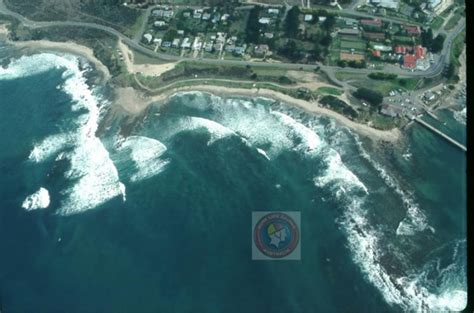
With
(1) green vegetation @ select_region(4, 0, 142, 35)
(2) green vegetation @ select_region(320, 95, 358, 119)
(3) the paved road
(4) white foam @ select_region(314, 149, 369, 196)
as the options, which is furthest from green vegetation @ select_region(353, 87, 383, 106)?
(1) green vegetation @ select_region(4, 0, 142, 35)

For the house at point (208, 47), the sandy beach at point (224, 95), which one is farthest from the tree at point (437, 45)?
the house at point (208, 47)

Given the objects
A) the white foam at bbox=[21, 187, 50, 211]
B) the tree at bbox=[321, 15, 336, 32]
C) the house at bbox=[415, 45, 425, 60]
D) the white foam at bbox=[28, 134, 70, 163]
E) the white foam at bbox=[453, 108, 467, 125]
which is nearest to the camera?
the white foam at bbox=[21, 187, 50, 211]

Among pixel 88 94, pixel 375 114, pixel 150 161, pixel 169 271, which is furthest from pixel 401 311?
pixel 88 94

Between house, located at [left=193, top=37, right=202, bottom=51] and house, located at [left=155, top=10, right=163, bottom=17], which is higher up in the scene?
house, located at [left=155, top=10, right=163, bottom=17]

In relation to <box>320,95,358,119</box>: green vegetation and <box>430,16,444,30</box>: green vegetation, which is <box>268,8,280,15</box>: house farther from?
<box>430,16,444,30</box>: green vegetation

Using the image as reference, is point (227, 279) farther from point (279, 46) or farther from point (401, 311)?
point (279, 46)

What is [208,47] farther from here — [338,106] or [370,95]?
[370,95]

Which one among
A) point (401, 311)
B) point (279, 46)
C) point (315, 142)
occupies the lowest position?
point (401, 311)

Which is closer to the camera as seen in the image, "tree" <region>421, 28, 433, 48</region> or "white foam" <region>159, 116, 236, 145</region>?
"white foam" <region>159, 116, 236, 145</region>
